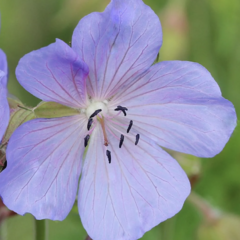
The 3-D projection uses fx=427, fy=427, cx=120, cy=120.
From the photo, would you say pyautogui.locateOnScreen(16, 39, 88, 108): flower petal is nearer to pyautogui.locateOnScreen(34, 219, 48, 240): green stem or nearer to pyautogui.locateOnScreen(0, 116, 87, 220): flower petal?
pyautogui.locateOnScreen(0, 116, 87, 220): flower petal

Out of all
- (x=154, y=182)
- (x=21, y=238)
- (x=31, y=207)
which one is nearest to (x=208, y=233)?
(x=154, y=182)

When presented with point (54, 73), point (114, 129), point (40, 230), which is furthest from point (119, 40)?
point (40, 230)

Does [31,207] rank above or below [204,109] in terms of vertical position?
below

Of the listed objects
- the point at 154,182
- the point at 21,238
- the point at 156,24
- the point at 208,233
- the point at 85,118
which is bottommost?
the point at 21,238

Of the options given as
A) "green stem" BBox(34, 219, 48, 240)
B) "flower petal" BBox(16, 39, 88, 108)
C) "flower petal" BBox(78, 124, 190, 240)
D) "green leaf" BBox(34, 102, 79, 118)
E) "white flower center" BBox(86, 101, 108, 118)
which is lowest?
"green stem" BBox(34, 219, 48, 240)

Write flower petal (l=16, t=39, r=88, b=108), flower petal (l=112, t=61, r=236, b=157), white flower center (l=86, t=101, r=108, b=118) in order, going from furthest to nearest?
white flower center (l=86, t=101, r=108, b=118) < flower petal (l=112, t=61, r=236, b=157) < flower petal (l=16, t=39, r=88, b=108)

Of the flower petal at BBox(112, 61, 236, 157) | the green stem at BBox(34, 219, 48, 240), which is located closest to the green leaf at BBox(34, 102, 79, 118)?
the flower petal at BBox(112, 61, 236, 157)

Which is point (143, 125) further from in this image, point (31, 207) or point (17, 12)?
point (17, 12)

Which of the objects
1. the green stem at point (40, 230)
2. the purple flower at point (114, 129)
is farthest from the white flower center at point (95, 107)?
the green stem at point (40, 230)
